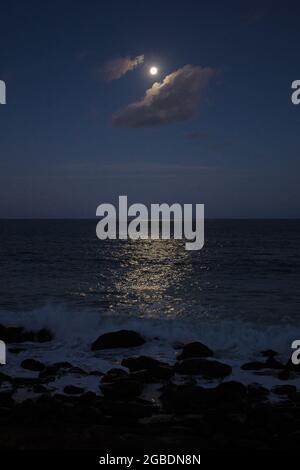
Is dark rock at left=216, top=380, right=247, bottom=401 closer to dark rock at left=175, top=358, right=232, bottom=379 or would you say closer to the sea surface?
dark rock at left=175, top=358, right=232, bottom=379

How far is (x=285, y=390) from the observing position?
39.6ft

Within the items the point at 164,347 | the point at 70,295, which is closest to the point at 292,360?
the point at 164,347

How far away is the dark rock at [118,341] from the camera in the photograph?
685 inches

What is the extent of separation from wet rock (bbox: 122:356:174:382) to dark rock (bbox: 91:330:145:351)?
8.78ft

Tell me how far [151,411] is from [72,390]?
2751 millimetres

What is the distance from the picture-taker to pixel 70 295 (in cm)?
3044

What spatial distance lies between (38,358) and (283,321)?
12895 millimetres

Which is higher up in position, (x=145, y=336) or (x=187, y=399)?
(x=145, y=336)

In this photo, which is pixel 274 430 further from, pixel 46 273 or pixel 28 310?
pixel 46 273

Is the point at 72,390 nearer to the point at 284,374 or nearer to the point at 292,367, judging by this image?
the point at 284,374

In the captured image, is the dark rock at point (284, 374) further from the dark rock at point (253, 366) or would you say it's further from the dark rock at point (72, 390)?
the dark rock at point (72, 390)

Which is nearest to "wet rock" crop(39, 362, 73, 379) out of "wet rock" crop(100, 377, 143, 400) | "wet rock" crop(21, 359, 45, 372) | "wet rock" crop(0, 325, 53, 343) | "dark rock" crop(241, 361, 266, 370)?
"wet rock" crop(21, 359, 45, 372)

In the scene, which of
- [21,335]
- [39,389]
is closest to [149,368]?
[39,389]

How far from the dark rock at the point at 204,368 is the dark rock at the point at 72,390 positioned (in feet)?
11.7
